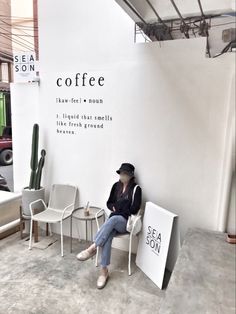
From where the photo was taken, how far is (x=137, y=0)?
131 cm

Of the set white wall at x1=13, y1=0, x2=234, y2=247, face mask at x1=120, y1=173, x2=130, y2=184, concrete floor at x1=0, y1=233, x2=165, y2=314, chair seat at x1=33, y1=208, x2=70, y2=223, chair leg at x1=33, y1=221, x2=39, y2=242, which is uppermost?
white wall at x1=13, y1=0, x2=234, y2=247

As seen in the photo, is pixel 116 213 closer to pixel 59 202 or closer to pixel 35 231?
pixel 59 202

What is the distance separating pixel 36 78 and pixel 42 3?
78 cm

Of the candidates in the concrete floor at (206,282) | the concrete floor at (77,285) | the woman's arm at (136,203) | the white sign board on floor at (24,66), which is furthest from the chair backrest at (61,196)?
the concrete floor at (206,282)

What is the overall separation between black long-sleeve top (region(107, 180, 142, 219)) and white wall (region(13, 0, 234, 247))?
0.48 ft

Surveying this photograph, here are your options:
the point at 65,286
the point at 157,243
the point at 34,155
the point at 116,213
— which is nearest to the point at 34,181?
the point at 34,155

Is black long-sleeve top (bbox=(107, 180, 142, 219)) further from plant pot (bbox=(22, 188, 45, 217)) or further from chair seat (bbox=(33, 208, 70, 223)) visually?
plant pot (bbox=(22, 188, 45, 217))

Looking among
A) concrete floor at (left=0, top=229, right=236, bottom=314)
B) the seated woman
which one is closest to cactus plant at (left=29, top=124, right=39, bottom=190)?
concrete floor at (left=0, top=229, right=236, bottom=314)

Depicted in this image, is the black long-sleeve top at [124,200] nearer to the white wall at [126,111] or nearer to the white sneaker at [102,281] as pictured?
the white wall at [126,111]

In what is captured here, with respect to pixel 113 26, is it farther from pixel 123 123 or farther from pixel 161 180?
pixel 161 180

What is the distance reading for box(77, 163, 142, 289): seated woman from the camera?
2.25 metres

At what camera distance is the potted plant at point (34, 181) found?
2.88 metres

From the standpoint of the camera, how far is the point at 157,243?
7.29 feet

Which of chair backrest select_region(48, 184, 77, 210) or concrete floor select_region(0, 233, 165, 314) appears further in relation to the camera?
chair backrest select_region(48, 184, 77, 210)
